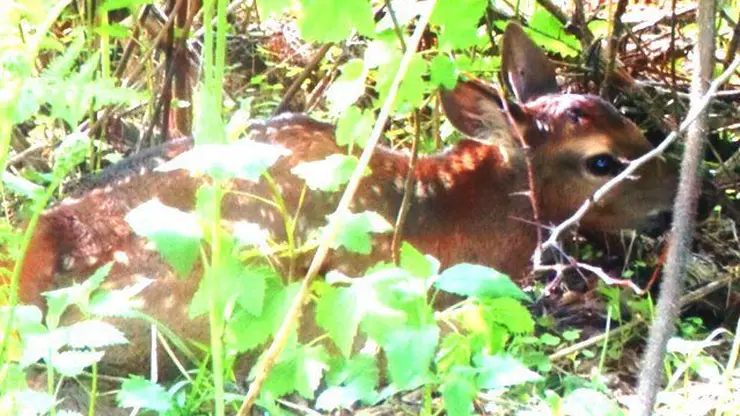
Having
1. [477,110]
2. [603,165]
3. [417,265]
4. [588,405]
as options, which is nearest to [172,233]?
[417,265]

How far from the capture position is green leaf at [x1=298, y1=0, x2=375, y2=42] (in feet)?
9.94

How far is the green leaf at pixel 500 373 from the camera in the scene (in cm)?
275

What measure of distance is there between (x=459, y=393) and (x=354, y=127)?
101 centimetres

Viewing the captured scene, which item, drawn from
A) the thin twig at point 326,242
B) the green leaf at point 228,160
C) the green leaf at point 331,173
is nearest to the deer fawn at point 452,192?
the green leaf at point 331,173

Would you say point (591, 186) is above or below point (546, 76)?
below

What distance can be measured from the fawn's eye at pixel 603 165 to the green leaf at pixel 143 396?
9.42 ft

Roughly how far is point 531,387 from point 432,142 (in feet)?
6.74

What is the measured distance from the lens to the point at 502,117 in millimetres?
5383

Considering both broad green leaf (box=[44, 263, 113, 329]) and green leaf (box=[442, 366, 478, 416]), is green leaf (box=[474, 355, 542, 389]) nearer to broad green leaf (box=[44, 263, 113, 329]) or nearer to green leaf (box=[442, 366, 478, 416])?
green leaf (box=[442, 366, 478, 416])

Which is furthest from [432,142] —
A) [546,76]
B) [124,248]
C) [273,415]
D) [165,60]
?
[273,415]

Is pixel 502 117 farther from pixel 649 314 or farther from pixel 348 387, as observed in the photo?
pixel 348 387

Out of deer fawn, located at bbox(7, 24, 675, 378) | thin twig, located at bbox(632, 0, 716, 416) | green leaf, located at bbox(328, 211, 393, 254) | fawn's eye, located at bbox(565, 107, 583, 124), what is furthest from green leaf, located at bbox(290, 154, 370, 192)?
fawn's eye, located at bbox(565, 107, 583, 124)

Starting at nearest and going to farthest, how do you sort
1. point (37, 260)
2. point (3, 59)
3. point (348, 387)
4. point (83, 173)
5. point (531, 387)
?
point (3, 59)
point (348, 387)
point (531, 387)
point (37, 260)
point (83, 173)

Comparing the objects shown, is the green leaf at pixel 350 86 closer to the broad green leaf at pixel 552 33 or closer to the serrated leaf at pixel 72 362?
the serrated leaf at pixel 72 362
